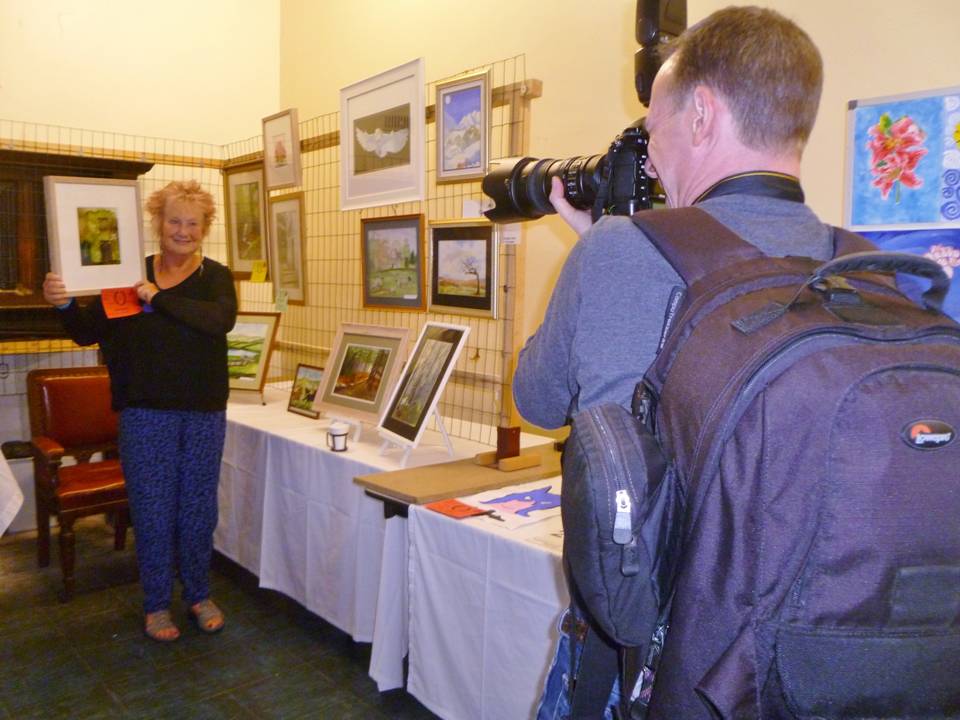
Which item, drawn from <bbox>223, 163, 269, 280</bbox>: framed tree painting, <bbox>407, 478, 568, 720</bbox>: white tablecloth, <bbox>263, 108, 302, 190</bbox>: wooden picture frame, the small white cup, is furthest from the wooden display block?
<bbox>223, 163, 269, 280</bbox>: framed tree painting

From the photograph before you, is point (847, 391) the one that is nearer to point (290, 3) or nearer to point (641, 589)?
point (641, 589)

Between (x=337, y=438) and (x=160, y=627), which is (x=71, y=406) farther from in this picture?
(x=337, y=438)

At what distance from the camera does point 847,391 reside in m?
0.60

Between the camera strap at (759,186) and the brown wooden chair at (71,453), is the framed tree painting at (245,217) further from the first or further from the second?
the camera strap at (759,186)

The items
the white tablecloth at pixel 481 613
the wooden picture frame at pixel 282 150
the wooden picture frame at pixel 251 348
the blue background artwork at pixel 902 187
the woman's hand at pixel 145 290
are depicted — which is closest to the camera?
the white tablecloth at pixel 481 613

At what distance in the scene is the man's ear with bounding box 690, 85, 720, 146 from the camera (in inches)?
29.8

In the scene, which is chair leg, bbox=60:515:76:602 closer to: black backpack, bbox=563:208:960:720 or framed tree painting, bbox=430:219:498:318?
framed tree painting, bbox=430:219:498:318

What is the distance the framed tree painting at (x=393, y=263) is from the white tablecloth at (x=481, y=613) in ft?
3.74

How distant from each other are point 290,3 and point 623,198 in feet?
11.9

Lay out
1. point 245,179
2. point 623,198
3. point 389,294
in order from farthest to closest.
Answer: point 245,179
point 389,294
point 623,198

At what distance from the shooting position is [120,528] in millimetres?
3164

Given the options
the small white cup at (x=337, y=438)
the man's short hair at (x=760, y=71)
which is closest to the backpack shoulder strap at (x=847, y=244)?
the man's short hair at (x=760, y=71)

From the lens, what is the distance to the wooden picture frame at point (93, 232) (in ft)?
6.86

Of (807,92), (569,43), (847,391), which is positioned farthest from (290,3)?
(847,391)
